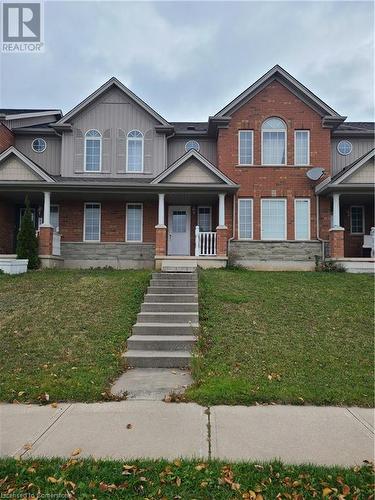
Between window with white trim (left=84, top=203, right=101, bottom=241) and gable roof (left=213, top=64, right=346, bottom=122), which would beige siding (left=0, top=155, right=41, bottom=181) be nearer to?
window with white trim (left=84, top=203, right=101, bottom=241)

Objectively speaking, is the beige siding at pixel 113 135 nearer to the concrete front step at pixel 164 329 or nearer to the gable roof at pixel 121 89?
the gable roof at pixel 121 89

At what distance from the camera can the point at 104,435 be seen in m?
3.90

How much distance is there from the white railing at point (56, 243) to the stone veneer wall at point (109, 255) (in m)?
0.31

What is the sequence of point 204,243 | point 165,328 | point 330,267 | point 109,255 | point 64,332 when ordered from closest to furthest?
point 64,332, point 165,328, point 330,267, point 204,243, point 109,255

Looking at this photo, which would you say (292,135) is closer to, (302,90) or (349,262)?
(302,90)

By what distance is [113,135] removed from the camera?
16.2 metres

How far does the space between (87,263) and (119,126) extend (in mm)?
6170

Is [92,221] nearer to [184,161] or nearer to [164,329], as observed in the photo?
[184,161]

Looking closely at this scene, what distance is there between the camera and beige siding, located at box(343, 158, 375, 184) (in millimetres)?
14430

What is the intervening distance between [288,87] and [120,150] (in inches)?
304

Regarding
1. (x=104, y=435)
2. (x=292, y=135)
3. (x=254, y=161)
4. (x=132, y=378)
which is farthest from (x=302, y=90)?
(x=104, y=435)

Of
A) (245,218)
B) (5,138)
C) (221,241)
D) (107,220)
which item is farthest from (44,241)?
(245,218)

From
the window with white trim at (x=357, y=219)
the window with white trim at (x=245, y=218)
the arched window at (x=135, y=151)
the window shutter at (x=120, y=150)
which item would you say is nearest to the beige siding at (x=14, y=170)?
the window shutter at (x=120, y=150)

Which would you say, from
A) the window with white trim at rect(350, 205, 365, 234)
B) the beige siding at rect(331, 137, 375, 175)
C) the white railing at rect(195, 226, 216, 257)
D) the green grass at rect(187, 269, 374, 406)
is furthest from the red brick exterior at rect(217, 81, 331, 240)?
the green grass at rect(187, 269, 374, 406)
